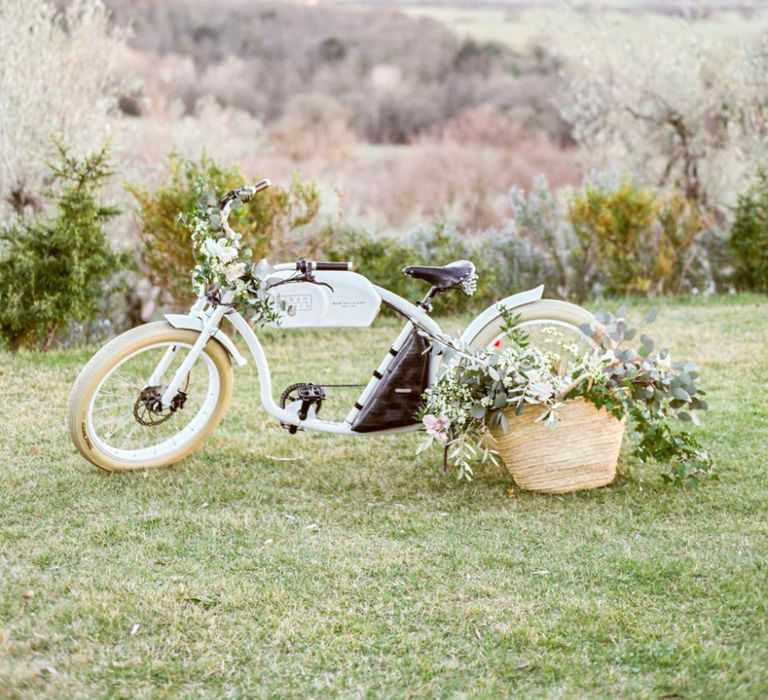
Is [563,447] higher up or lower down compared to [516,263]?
higher up

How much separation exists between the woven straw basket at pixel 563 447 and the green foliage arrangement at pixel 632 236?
4671mm

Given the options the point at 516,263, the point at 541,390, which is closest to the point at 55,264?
the point at 541,390

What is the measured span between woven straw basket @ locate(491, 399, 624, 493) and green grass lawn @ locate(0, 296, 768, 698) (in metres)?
0.07

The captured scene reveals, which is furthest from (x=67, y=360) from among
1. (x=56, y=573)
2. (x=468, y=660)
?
(x=468, y=660)

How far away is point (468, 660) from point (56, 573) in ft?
4.77

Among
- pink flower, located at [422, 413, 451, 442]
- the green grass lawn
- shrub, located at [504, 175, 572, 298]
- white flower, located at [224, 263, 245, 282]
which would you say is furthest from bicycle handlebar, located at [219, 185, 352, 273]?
shrub, located at [504, 175, 572, 298]

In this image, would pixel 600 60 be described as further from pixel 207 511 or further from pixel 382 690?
pixel 382 690

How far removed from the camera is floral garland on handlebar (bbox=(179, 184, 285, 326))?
13.7ft

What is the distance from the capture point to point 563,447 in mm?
4109

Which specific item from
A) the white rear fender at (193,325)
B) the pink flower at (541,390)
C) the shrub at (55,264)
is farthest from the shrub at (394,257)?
the pink flower at (541,390)

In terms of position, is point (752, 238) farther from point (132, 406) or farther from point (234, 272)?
point (132, 406)

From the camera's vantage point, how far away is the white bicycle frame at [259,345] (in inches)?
171

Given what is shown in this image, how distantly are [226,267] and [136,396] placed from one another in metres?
0.73

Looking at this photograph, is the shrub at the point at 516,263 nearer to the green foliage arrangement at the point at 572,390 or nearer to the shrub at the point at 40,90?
the shrub at the point at 40,90
